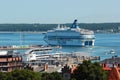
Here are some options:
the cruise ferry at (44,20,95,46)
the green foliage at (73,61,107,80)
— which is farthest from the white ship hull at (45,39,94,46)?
the green foliage at (73,61,107,80)

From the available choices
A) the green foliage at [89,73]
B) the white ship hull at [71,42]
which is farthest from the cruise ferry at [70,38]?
the green foliage at [89,73]

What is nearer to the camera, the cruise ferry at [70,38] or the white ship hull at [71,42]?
the white ship hull at [71,42]

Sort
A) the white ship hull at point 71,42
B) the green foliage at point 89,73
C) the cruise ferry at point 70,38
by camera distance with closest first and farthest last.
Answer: the green foliage at point 89,73, the white ship hull at point 71,42, the cruise ferry at point 70,38

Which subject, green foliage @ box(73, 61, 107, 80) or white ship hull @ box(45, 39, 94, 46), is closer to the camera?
green foliage @ box(73, 61, 107, 80)

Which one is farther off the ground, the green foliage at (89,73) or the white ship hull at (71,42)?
the green foliage at (89,73)

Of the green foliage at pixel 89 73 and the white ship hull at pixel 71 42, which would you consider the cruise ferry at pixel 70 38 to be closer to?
the white ship hull at pixel 71 42

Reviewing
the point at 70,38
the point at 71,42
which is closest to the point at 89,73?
the point at 71,42

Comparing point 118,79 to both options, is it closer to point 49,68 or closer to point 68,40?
point 49,68

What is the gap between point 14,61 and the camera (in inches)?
2726

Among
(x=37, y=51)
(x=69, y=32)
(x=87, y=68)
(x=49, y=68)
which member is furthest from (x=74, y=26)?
(x=87, y=68)

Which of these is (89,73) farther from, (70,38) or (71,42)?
(70,38)

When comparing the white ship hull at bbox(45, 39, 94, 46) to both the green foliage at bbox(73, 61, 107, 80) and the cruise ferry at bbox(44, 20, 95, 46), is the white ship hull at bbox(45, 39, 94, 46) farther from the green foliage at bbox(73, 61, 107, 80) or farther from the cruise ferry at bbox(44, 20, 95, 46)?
the green foliage at bbox(73, 61, 107, 80)

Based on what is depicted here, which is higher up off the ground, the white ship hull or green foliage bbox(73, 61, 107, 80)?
green foliage bbox(73, 61, 107, 80)

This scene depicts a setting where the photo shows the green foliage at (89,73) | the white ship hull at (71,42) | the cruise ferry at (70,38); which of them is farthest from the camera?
the cruise ferry at (70,38)
